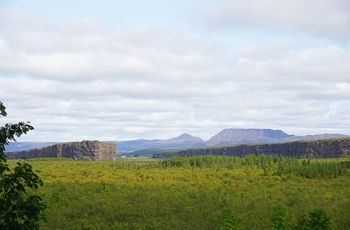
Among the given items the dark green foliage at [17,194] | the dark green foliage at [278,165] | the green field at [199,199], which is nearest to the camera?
the dark green foliage at [17,194]

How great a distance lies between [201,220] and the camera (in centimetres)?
5266

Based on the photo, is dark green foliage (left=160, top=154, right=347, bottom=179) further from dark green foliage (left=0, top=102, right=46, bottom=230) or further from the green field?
dark green foliage (left=0, top=102, right=46, bottom=230)

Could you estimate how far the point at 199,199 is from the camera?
64.9 m

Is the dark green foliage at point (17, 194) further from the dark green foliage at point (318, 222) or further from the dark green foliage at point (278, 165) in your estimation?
the dark green foliage at point (278, 165)

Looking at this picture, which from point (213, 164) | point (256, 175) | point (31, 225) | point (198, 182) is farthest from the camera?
point (213, 164)

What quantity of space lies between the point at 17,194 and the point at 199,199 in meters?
52.6

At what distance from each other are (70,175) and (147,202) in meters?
41.0

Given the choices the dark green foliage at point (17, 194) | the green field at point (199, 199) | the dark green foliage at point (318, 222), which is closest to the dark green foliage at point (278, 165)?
the green field at point (199, 199)

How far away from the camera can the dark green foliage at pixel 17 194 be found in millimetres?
13414

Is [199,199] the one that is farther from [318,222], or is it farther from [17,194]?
[17,194]

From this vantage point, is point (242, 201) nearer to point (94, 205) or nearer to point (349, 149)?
point (94, 205)

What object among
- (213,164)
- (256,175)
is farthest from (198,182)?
(213,164)

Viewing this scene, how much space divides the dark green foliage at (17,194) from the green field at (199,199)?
25.3 meters

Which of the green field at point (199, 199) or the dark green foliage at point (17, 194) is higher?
the dark green foliage at point (17, 194)
